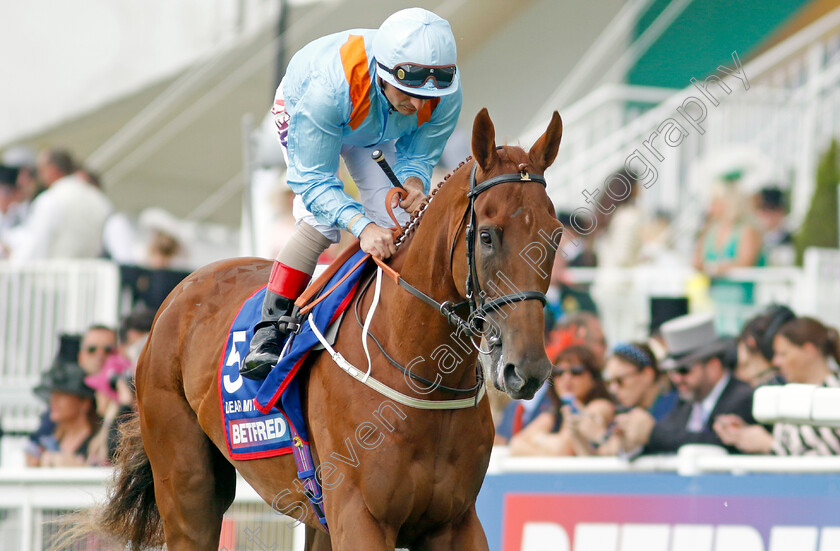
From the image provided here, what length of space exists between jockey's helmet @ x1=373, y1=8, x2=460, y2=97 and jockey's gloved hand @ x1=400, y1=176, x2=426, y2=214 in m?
0.42

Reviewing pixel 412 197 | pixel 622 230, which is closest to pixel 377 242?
pixel 412 197

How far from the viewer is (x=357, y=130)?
4.09 metres

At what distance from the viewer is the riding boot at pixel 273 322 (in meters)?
4.08

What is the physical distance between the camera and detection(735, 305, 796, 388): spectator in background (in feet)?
19.8

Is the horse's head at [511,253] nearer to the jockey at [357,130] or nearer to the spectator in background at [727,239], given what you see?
the jockey at [357,130]

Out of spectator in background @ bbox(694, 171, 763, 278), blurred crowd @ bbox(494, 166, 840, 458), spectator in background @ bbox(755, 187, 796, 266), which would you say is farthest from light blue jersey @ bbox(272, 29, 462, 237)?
spectator in background @ bbox(755, 187, 796, 266)

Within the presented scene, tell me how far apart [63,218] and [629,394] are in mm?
6365

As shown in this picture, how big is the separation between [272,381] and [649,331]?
4.25m

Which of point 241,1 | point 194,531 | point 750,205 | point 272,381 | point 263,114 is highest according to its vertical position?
point 241,1

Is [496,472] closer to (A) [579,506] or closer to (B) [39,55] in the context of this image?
(A) [579,506]

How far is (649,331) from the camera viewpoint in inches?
304

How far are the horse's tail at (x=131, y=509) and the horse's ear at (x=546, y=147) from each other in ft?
8.78

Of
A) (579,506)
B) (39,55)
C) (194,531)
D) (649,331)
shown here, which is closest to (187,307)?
(194,531)

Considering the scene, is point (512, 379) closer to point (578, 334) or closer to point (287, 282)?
point (287, 282)
